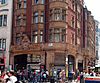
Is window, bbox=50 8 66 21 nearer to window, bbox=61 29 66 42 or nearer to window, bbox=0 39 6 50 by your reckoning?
window, bbox=61 29 66 42

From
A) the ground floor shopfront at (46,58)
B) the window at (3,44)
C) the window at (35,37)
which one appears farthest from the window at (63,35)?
the window at (3,44)

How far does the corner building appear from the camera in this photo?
45500 mm

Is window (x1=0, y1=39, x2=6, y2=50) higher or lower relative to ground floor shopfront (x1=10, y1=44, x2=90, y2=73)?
higher

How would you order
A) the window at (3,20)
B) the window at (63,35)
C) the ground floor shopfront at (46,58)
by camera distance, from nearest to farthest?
1. the ground floor shopfront at (46,58)
2. the window at (63,35)
3. the window at (3,20)

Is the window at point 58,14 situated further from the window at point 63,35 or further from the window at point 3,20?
the window at point 3,20

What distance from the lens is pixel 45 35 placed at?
1873 inches

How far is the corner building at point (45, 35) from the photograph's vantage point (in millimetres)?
45500

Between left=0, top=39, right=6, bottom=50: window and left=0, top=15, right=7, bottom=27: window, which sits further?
left=0, top=15, right=7, bottom=27: window

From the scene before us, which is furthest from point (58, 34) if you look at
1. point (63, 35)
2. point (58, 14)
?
point (58, 14)

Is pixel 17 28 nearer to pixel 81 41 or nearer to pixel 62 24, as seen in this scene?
pixel 62 24

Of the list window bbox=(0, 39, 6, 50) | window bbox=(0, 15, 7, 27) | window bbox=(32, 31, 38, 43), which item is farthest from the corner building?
window bbox=(0, 15, 7, 27)

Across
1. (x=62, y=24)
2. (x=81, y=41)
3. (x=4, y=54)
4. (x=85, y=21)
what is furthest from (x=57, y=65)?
(x=85, y=21)

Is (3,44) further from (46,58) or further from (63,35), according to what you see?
(63,35)

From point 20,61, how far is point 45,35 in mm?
5977
